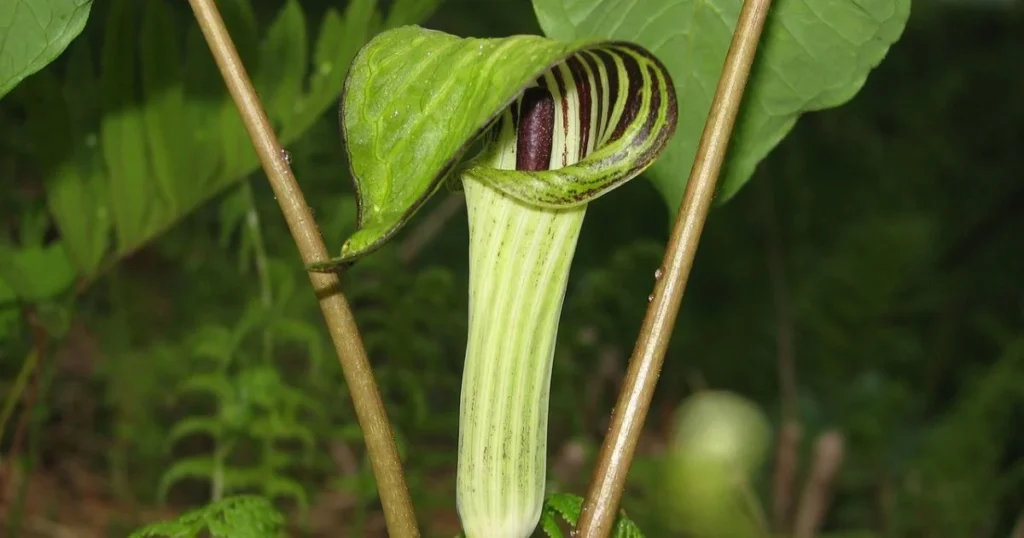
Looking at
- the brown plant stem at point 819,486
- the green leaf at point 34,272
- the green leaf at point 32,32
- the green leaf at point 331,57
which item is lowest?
the brown plant stem at point 819,486

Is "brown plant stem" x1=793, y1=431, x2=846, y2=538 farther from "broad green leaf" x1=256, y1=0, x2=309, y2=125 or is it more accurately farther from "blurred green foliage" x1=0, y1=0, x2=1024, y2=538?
"broad green leaf" x1=256, y1=0, x2=309, y2=125

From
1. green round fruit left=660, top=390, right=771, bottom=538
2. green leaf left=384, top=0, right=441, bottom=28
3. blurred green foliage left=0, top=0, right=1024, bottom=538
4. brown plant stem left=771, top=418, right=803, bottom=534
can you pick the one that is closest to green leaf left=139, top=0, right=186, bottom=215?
blurred green foliage left=0, top=0, right=1024, bottom=538

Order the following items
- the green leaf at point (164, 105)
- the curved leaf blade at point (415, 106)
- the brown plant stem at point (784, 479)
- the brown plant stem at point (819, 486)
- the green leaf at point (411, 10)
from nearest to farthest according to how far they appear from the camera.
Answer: the curved leaf blade at point (415, 106)
the green leaf at point (411, 10)
the green leaf at point (164, 105)
the brown plant stem at point (819, 486)
the brown plant stem at point (784, 479)

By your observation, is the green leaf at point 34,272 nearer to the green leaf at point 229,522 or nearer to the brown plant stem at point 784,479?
the green leaf at point 229,522

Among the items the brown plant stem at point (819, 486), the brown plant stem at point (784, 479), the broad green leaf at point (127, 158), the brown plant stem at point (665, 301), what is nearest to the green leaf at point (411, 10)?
the broad green leaf at point (127, 158)

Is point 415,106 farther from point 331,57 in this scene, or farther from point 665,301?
point 331,57

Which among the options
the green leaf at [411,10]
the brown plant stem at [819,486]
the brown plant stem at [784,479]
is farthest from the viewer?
the brown plant stem at [784,479]

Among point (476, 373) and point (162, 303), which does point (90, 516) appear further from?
point (476, 373)
